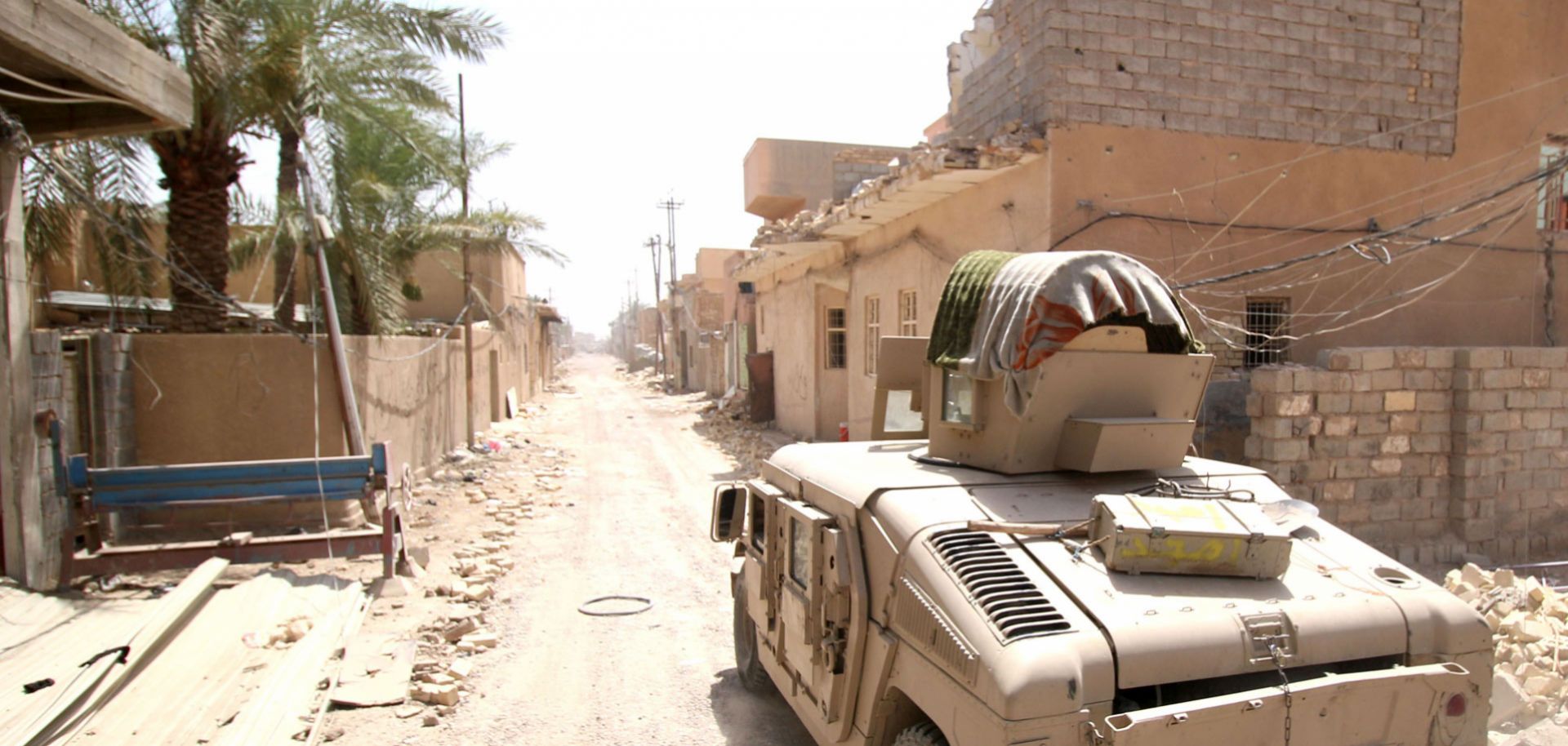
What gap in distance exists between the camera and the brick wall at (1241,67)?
30.1 ft

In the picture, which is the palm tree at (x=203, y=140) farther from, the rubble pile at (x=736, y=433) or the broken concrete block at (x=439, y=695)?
the rubble pile at (x=736, y=433)

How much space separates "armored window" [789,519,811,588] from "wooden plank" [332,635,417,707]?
2.68 metres

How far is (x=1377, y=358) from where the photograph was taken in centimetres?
770

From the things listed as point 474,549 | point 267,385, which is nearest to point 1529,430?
point 474,549

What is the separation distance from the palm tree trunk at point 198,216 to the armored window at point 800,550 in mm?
7991

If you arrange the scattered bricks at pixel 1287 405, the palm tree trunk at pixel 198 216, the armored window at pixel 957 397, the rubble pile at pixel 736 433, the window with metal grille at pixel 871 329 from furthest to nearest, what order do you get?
the rubble pile at pixel 736 433 < the window with metal grille at pixel 871 329 < the palm tree trunk at pixel 198 216 < the scattered bricks at pixel 1287 405 < the armored window at pixel 957 397

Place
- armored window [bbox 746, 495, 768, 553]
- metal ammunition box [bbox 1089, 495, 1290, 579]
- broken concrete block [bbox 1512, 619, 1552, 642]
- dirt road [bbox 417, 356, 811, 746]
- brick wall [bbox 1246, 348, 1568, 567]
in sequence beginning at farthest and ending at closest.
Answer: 1. brick wall [bbox 1246, 348, 1568, 567]
2. broken concrete block [bbox 1512, 619, 1552, 642]
3. dirt road [bbox 417, 356, 811, 746]
4. armored window [bbox 746, 495, 768, 553]
5. metal ammunition box [bbox 1089, 495, 1290, 579]

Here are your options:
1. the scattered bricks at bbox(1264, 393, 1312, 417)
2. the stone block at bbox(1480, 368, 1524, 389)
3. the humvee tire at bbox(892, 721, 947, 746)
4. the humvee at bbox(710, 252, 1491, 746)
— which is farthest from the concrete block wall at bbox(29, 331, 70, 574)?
the stone block at bbox(1480, 368, 1524, 389)

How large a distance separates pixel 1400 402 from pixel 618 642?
6.82 metres

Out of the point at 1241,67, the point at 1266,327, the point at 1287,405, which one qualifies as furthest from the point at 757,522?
the point at 1241,67

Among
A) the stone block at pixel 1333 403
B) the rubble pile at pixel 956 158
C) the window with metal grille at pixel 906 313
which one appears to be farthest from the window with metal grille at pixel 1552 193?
the window with metal grille at pixel 906 313

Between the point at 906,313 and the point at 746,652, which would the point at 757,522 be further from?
the point at 906,313

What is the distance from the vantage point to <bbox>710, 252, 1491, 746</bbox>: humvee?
266cm

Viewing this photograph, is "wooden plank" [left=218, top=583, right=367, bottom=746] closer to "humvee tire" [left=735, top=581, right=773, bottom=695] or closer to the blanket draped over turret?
"humvee tire" [left=735, top=581, right=773, bottom=695]
